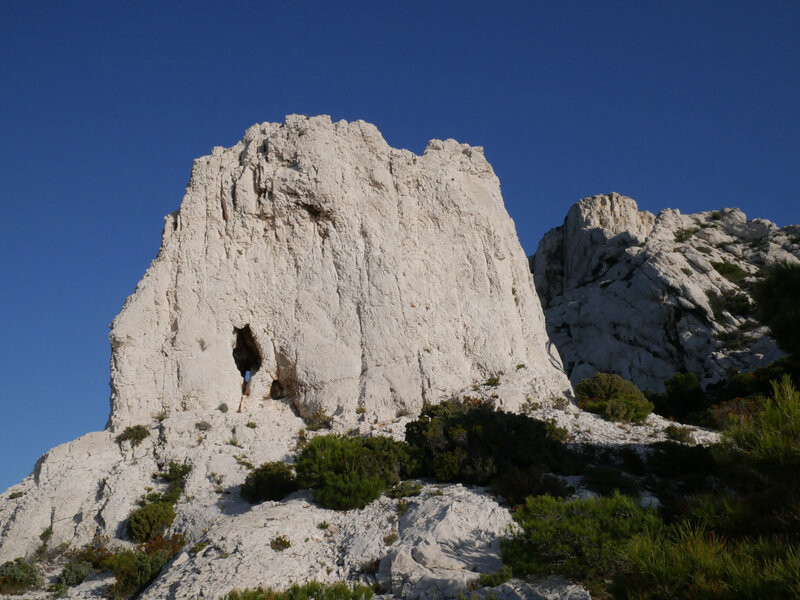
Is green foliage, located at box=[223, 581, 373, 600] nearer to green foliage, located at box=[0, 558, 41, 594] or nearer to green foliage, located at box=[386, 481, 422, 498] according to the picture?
green foliage, located at box=[386, 481, 422, 498]

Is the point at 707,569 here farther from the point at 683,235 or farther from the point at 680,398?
the point at 683,235

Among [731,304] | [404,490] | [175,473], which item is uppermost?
[731,304]

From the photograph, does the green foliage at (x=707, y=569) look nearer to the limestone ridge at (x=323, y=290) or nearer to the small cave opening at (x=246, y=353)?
the limestone ridge at (x=323, y=290)

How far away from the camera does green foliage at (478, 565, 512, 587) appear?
1107 centimetres

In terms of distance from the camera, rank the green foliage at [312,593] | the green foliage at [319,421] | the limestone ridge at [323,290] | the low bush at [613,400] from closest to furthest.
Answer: the green foliage at [312,593]
the green foliage at [319,421]
the limestone ridge at [323,290]
the low bush at [613,400]

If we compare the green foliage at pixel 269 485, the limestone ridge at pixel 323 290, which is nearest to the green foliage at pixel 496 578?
the green foliage at pixel 269 485

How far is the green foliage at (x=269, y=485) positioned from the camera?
54.8 ft

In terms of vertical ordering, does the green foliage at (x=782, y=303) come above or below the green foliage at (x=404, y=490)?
above

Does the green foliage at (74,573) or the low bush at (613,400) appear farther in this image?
Answer: the low bush at (613,400)

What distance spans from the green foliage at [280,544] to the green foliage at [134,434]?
7.81 meters

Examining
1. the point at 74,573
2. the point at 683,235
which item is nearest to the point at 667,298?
the point at 683,235

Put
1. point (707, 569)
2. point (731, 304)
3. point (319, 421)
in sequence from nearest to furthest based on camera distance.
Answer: point (707, 569), point (319, 421), point (731, 304)

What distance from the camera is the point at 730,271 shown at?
46.6 meters

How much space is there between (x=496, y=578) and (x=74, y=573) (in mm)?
10424
